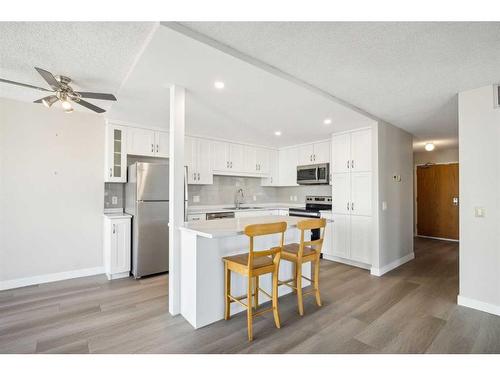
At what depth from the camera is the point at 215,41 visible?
70.3 inches

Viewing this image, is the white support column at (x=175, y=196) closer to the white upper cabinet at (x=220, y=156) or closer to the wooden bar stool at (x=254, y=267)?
the wooden bar stool at (x=254, y=267)

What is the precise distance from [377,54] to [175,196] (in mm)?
2188

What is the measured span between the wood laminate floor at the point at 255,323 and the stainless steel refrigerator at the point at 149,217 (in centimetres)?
33

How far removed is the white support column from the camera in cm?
247

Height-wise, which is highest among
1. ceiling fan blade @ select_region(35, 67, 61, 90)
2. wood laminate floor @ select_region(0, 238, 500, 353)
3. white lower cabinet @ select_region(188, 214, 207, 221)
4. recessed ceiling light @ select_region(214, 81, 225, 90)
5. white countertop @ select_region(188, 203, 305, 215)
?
recessed ceiling light @ select_region(214, 81, 225, 90)

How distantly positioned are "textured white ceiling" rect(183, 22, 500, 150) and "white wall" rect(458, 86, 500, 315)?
1.04ft

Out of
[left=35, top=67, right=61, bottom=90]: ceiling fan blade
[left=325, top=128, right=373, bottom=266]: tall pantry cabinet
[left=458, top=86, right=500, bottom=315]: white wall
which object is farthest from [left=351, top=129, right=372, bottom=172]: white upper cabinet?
[left=35, top=67, right=61, bottom=90]: ceiling fan blade

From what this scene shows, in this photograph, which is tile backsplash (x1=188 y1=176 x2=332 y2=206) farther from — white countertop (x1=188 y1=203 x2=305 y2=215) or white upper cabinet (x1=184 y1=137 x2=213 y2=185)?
white upper cabinet (x1=184 y1=137 x2=213 y2=185)

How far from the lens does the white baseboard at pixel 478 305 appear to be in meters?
2.52

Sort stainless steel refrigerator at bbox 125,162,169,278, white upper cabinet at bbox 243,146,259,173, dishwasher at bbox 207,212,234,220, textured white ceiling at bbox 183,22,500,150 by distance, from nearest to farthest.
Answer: textured white ceiling at bbox 183,22,500,150
stainless steel refrigerator at bbox 125,162,169,278
dishwasher at bbox 207,212,234,220
white upper cabinet at bbox 243,146,259,173

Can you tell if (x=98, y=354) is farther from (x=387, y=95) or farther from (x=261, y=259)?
(x=387, y=95)
